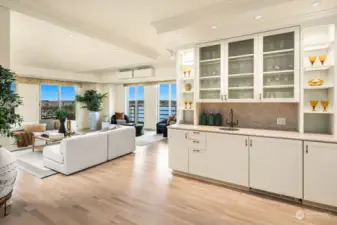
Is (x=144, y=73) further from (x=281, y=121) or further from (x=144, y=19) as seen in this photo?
(x=281, y=121)

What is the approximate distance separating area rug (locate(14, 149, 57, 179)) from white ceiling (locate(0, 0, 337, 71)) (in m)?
2.67

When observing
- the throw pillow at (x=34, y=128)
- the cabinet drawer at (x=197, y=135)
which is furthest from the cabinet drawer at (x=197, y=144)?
the throw pillow at (x=34, y=128)

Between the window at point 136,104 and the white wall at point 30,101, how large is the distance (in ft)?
13.0

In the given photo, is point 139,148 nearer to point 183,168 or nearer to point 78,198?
point 183,168

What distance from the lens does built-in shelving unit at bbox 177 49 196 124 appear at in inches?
157

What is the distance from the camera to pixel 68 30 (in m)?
3.42

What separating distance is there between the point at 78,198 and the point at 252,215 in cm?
240

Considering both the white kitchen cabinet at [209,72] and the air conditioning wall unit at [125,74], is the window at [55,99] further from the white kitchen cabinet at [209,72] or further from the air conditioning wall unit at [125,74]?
the white kitchen cabinet at [209,72]

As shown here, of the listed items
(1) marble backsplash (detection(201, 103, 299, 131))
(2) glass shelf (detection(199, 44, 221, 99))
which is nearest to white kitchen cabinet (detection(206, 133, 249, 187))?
(1) marble backsplash (detection(201, 103, 299, 131))

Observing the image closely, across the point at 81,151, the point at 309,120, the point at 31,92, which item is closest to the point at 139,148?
the point at 81,151

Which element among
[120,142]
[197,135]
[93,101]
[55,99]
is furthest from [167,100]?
[197,135]

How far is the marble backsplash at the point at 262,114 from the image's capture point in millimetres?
3209

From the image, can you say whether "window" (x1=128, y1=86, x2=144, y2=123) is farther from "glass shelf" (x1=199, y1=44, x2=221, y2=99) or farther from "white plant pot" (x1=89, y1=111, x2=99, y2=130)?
"glass shelf" (x1=199, y1=44, x2=221, y2=99)

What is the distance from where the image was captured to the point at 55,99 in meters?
8.70
